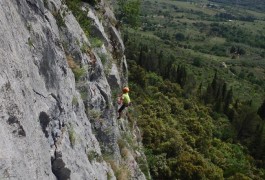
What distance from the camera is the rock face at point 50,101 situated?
11.3 metres

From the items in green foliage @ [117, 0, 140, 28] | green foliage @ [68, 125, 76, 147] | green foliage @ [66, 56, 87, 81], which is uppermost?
green foliage @ [66, 56, 87, 81]

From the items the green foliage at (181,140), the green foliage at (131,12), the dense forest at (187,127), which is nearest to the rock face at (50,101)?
the green foliage at (181,140)

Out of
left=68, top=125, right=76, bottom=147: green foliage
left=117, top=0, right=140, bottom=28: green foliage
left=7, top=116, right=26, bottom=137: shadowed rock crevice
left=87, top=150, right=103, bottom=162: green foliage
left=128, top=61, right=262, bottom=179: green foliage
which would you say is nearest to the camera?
left=7, top=116, right=26, bottom=137: shadowed rock crevice

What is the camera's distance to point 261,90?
194125 millimetres

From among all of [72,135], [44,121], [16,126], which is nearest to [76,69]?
[72,135]

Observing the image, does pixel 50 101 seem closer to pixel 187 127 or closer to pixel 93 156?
pixel 93 156

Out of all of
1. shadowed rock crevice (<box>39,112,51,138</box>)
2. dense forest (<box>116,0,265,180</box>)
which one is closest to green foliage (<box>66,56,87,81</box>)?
shadowed rock crevice (<box>39,112,51,138</box>)

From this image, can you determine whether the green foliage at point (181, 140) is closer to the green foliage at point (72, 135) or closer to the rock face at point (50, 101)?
the rock face at point (50, 101)

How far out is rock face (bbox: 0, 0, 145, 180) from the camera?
11289mm

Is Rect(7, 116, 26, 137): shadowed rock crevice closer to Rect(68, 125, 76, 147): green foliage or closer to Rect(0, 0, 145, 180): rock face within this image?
Rect(0, 0, 145, 180): rock face

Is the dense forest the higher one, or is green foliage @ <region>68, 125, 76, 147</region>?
green foliage @ <region>68, 125, 76, 147</region>

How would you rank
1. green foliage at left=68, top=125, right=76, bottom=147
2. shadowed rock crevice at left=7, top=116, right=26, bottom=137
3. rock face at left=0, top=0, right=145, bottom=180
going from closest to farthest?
shadowed rock crevice at left=7, top=116, right=26, bottom=137
rock face at left=0, top=0, right=145, bottom=180
green foliage at left=68, top=125, right=76, bottom=147

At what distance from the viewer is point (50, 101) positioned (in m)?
14.8

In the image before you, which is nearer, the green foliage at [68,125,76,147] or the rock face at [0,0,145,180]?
the rock face at [0,0,145,180]
